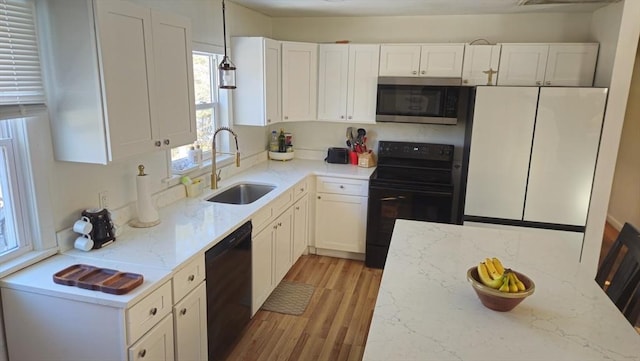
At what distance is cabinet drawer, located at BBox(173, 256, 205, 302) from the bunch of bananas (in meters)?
1.33

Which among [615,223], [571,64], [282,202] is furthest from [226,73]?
[615,223]

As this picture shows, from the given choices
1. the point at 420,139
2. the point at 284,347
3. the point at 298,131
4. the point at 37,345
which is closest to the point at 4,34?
the point at 37,345

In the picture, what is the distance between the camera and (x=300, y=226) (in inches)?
152

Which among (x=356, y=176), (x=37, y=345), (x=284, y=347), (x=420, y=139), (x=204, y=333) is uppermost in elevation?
(x=420, y=139)

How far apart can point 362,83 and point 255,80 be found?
1.06 meters

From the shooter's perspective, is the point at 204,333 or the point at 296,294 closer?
the point at 204,333

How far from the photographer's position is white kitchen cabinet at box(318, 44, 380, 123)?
405 centimetres

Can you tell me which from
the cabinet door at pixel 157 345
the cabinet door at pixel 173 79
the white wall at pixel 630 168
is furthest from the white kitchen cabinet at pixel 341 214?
the white wall at pixel 630 168

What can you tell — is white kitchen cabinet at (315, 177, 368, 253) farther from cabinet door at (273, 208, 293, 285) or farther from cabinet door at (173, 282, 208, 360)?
cabinet door at (173, 282, 208, 360)

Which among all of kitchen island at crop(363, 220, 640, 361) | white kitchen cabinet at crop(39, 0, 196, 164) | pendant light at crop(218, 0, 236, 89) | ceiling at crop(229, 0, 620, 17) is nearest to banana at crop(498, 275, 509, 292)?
kitchen island at crop(363, 220, 640, 361)

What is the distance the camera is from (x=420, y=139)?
4320 millimetres

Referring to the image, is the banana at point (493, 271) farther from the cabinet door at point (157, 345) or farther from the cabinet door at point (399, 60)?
the cabinet door at point (399, 60)

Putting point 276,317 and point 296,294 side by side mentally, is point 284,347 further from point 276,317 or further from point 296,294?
point 296,294

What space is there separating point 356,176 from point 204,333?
2106 mm
